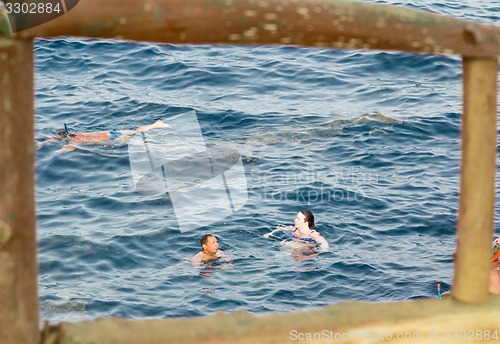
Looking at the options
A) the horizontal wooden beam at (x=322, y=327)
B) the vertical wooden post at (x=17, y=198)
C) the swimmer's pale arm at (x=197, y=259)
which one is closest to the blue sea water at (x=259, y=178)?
the swimmer's pale arm at (x=197, y=259)

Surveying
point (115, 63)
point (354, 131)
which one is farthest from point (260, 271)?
point (115, 63)

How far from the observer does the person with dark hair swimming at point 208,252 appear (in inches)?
443

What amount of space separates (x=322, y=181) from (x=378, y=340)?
1124cm

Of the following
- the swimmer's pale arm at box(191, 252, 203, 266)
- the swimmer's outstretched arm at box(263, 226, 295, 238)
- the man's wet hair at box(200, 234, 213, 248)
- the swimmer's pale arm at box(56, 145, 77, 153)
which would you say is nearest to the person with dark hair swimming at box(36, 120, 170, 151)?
the swimmer's pale arm at box(56, 145, 77, 153)

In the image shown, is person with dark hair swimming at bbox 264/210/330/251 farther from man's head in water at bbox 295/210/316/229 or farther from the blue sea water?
the blue sea water

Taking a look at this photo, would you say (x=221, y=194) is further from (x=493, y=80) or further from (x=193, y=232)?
(x=493, y=80)

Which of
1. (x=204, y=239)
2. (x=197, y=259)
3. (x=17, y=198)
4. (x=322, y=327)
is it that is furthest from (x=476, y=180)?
(x=197, y=259)

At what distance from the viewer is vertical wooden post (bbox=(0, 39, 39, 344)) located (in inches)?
83.8

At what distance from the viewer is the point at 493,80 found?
2.67 m

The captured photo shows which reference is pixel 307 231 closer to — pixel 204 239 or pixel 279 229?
pixel 279 229

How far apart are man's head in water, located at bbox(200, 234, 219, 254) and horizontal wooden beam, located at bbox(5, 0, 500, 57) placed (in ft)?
28.7

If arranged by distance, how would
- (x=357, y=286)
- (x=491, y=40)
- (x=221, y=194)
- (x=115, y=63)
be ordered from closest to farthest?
(x=491, y=40)
(x=357, y=286)
(x=221, y=194)
(x=115, y=63)

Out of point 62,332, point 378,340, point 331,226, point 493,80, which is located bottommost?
point 331,226

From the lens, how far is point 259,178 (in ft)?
45.8
